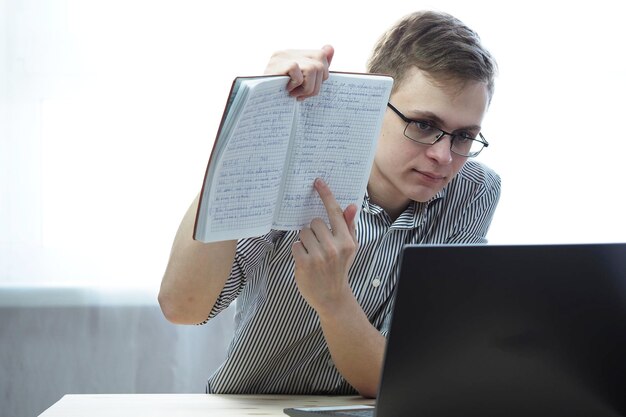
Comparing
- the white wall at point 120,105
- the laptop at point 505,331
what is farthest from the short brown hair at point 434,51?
the white wall at point 120,105

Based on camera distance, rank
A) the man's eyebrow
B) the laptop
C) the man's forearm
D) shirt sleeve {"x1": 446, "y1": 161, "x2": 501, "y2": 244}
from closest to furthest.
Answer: the laptop, the man's forearm, the man's eyebrow, shirt sleeve {"x1": 446, "y1": 161, "x2": 501, "y2": 244}

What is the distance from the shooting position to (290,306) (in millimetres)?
1483

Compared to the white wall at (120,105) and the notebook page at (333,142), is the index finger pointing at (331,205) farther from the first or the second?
the white wall at (120,105)

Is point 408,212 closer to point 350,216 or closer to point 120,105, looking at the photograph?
point 350,216

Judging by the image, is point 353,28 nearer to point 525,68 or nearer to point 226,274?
point 525,68

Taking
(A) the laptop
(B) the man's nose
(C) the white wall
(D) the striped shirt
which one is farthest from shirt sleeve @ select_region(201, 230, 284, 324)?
(C) the white wall

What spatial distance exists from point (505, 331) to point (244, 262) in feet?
1.63

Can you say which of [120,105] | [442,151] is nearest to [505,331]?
[442,151]

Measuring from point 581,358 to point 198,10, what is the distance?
1767 mm

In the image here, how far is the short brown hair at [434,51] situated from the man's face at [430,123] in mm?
17

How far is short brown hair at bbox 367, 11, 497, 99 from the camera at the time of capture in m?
1.48

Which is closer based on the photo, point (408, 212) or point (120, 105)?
point (408, 212)

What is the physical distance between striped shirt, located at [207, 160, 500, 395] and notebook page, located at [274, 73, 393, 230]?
6.9 inches

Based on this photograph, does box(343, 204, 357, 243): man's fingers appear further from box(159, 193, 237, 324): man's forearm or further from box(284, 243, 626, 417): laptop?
box(284, 243, 626, 417): laptop
